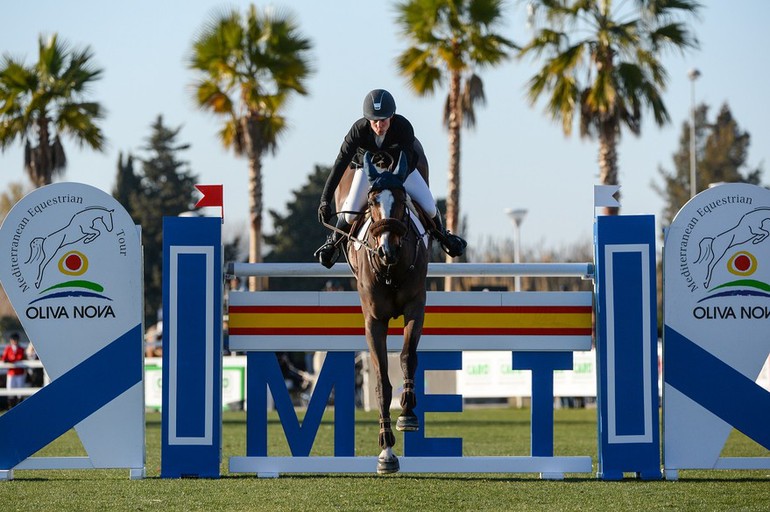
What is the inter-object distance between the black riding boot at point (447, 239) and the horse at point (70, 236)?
2.58 meters

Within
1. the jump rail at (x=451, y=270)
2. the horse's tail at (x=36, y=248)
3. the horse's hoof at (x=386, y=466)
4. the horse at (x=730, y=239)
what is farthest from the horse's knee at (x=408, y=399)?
the horse's tail at (x=36, y=248)

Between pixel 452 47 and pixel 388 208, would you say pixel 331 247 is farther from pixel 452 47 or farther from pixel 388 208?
pixel 452 47

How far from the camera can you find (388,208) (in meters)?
8.55

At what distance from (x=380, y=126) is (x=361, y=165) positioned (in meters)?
0.43

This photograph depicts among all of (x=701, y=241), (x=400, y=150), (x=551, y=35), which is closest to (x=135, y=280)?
(x=400, y=150)

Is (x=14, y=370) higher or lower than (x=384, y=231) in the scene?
lower

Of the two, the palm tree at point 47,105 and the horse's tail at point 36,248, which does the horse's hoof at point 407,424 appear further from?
the palm tree at point 47,105

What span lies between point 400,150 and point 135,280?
2.38m

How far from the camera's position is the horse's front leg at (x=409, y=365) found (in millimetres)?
8508

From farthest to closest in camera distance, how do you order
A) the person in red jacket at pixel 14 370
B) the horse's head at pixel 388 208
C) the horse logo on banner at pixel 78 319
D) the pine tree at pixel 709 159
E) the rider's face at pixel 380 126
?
the pine tree at pixel 709 159, the person in red jacket at pixel 14 370, the horse logo on banner at pixel 78 319, the rider's face at pixel 380 126, the horse's head at pixel 388 208

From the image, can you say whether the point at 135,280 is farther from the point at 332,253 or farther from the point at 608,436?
the point at 608,436

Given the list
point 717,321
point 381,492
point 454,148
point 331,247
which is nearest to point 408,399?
point 381,492

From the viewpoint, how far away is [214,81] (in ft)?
99.2

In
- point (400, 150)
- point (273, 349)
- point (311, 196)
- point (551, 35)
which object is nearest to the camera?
point (400, 150)
